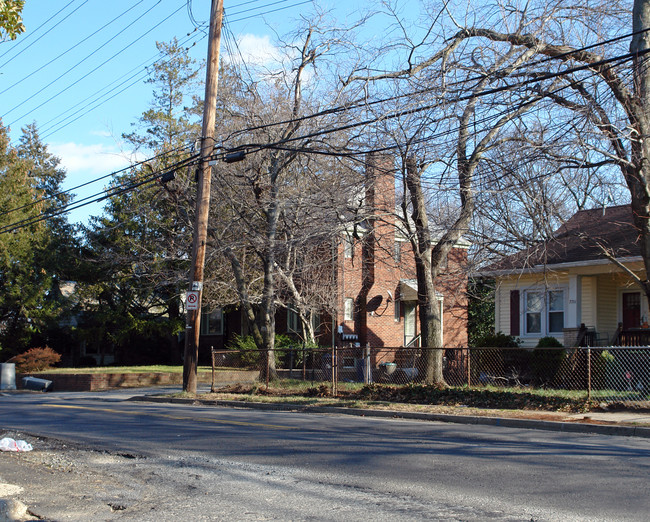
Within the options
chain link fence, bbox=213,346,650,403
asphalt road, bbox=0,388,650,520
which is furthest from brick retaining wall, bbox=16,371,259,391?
asphalt road, bbox=0,388,650,520

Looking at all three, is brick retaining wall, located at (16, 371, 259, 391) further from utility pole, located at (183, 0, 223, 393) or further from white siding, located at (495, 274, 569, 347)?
white siding, located at (495, 274, 569, 347)

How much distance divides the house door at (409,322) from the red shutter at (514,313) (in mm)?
6873

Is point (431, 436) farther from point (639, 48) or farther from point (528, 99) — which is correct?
point (639, 48)

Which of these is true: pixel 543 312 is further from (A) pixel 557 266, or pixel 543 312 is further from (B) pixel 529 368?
(B) pixel 529 368

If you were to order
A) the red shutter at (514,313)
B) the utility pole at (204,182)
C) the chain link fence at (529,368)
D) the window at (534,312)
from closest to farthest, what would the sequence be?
the chain link fence at (529,368) < the utility pole at (204,182) < the window at (534,312) < the red shutter at (514,313)

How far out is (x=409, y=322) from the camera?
31406 mm

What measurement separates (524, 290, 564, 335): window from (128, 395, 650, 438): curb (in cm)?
1061

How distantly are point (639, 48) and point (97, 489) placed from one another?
13315 mm

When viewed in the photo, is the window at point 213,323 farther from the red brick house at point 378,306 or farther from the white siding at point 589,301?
the white siding at point 589,301

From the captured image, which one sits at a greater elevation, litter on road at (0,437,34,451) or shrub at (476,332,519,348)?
shrub at (476,332,519,348)

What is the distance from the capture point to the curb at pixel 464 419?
1144 centimetres

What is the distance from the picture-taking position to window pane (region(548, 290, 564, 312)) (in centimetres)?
2334

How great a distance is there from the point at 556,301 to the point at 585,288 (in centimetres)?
146

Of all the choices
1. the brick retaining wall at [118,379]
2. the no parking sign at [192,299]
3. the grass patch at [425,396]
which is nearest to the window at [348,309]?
the brick retaining wall at [118,379]
